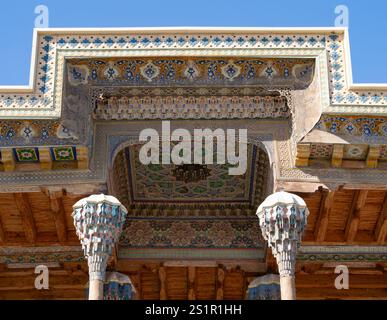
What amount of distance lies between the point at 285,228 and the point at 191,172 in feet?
8.96

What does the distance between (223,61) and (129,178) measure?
97.4 inches

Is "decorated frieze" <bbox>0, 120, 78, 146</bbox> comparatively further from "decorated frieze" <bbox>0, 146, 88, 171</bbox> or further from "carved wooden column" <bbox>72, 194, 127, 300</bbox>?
"carved wooden column" <bbox>72, 194, 127, 300</bbox>

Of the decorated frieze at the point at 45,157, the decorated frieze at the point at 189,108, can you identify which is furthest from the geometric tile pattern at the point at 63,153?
the decorated frieze at the point at 189,108

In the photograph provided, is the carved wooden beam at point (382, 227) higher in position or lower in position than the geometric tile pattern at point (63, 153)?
lower

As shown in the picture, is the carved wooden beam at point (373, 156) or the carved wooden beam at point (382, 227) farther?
the carved wooden beam at point (382, 227)

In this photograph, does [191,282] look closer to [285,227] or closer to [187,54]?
[285,227]

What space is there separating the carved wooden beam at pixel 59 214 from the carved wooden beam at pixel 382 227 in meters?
3.96

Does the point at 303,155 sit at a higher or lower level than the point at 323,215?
higher

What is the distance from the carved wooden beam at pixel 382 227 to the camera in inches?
459

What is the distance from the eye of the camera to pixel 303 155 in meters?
10.5

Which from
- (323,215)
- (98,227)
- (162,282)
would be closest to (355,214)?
(323,215)

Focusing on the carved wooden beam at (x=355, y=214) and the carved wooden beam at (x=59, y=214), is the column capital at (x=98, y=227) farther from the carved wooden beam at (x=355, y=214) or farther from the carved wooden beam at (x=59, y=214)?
the carved wooden beam at (x=355, y=214)
